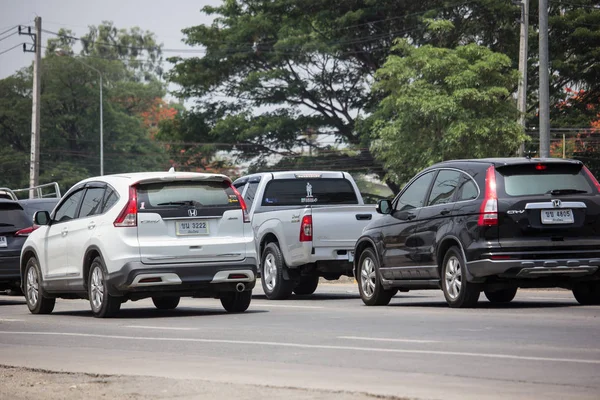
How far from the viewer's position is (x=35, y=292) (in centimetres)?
1731

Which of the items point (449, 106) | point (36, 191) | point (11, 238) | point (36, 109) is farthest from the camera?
point (36, 191)

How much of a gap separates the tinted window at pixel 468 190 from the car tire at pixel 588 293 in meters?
1.77

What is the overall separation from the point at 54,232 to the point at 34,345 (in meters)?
5.06

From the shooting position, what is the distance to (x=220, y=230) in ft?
50.1

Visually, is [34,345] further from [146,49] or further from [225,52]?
[146,49]

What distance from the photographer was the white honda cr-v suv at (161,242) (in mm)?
14828

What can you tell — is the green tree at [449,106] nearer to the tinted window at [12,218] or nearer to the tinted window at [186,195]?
the tinted window at [12,218]

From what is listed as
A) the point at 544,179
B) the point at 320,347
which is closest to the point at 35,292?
the point at 544,179

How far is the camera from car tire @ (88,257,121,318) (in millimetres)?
15094

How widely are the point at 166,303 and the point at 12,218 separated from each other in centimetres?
538

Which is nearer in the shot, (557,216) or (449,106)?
(557,216)

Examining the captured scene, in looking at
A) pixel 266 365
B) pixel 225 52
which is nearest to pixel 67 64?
pixel 225 52

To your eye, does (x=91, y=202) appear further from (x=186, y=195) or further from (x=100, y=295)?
(x=186, y=195)

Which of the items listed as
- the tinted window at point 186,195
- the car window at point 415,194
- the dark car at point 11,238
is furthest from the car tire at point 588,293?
the dark car at point 11,238
